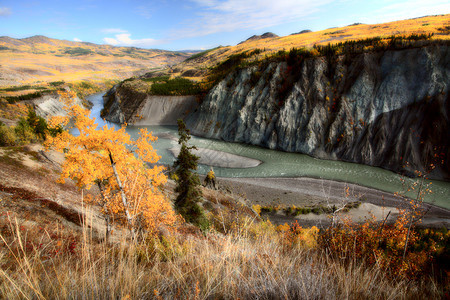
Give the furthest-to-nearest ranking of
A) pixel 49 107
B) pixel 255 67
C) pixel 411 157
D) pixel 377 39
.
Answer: pixel 49 107, pixel 255 67, pixel 377 39, pixel 411 157

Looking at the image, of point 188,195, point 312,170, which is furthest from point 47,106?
point 312,170

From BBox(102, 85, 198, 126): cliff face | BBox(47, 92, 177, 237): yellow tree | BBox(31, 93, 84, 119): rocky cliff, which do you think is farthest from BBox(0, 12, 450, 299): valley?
BBox(102, 85, 198, 126): cliff face

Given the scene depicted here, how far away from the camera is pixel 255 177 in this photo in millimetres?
30234

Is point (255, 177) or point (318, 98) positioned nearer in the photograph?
point (255, 177)

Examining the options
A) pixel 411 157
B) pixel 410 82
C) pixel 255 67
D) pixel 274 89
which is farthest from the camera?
pixel 255 67

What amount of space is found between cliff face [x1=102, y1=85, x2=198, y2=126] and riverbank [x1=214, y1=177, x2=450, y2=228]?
40.3 m

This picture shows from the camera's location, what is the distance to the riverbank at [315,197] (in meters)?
20.3

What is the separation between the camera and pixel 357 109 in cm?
3494

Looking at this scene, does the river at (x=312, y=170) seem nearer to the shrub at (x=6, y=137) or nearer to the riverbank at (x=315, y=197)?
the riverbank at (x=315, y=197)

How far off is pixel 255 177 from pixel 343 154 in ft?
53.1

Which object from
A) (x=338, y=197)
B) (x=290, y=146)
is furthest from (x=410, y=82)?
(x=338, y=197)

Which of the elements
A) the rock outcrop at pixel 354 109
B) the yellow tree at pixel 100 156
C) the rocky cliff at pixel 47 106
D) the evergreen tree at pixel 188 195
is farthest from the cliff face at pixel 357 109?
the rocky cliff at pixel 47 106

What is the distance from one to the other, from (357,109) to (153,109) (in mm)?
55263

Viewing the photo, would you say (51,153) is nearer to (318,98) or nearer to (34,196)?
(34,196)
